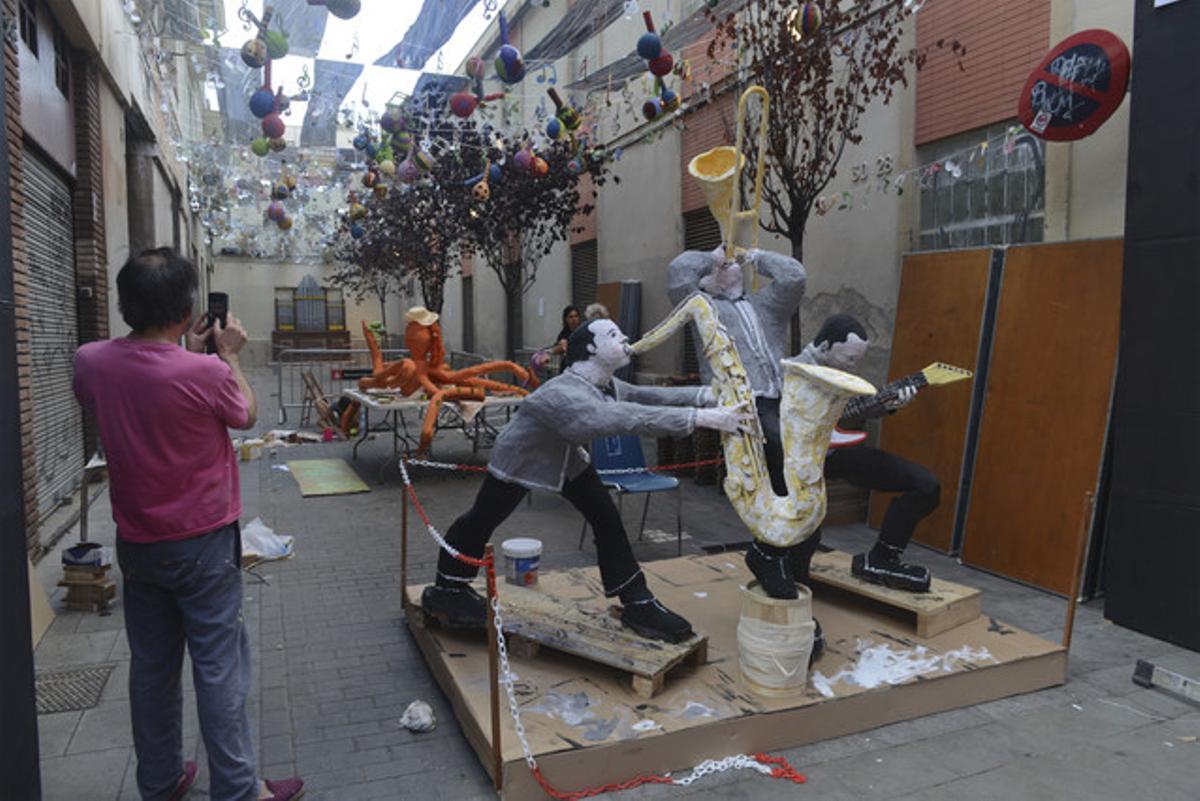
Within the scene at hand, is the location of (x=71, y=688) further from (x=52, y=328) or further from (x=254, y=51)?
(x=254, y=51)

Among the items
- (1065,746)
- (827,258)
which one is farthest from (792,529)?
(827,258)

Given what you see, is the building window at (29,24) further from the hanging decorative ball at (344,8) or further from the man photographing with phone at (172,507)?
the man photographing with phone at (172,507)

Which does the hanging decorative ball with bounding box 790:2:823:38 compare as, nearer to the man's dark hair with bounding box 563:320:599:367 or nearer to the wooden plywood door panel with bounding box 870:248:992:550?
the wooden plywood door panel with bounding box 870:248:992:550

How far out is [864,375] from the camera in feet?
24.8

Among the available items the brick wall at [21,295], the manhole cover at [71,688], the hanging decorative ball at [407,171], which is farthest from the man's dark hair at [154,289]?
the hanging decorative ball at [407,171]

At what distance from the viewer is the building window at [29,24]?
19.0 ft

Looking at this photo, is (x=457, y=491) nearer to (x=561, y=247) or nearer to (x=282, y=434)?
(x=282, y=434)

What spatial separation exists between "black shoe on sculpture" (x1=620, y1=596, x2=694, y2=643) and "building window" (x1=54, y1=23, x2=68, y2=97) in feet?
21.2

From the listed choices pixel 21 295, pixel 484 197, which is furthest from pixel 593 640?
pixel 484 197

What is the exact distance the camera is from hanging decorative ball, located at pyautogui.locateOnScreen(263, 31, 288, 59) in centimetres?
688

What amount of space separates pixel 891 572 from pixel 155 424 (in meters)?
3.46

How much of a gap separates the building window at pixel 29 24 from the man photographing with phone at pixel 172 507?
4613 millimetres

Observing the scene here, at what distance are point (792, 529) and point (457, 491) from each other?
17.3ft

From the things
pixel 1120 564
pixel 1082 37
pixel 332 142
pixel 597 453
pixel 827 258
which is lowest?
pixel 1120 564
